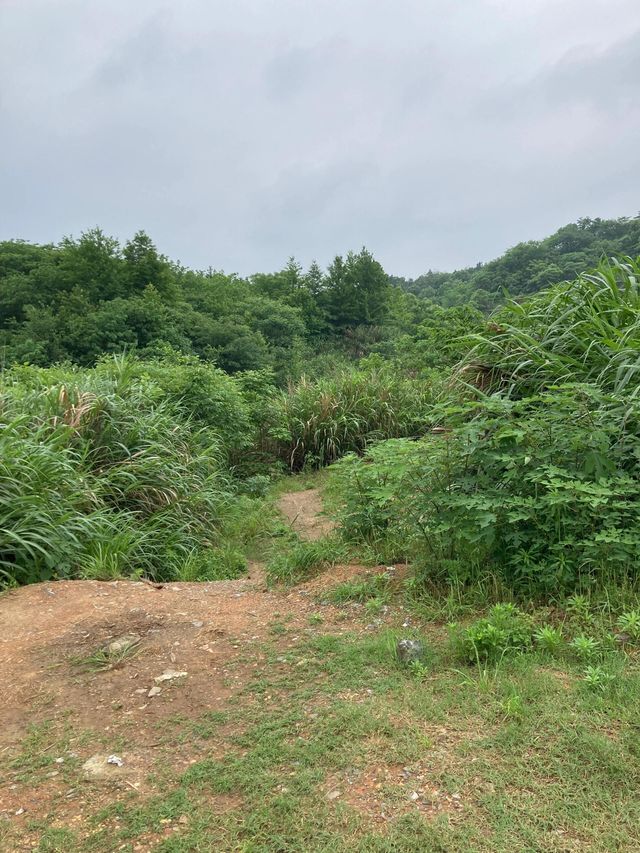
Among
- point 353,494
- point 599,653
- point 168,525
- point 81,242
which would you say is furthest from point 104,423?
point 81,242

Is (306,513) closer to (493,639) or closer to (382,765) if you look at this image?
(493,639)

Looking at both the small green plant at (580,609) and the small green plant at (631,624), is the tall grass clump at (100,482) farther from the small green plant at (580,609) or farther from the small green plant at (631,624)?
the small green plant at (631,624)

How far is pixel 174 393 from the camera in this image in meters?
6.58

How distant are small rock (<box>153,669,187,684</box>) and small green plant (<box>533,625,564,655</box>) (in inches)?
52.7

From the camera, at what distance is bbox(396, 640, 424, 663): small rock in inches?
79.4

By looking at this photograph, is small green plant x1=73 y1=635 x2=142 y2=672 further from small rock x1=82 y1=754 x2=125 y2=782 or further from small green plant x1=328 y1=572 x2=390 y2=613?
small green plant x1=328 y1=572 x2=390 y2=613

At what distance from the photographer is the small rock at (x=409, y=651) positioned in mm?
2018

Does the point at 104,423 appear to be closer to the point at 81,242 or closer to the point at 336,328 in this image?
the point at 81,242

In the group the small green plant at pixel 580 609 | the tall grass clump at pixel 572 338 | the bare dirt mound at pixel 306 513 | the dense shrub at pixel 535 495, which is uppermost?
the tall grass clump at pixel 572 338

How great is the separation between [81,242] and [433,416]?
1757 centimetres

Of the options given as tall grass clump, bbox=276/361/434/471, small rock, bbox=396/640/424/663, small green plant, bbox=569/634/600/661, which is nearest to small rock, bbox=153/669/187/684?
small rock, bbox=396/640/424/663

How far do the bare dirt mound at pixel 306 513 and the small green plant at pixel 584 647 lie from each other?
2.23 metres

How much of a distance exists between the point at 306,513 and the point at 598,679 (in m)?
3.89

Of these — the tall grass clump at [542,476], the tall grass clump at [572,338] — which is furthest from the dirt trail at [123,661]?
the tall grass clump at [572,338]
